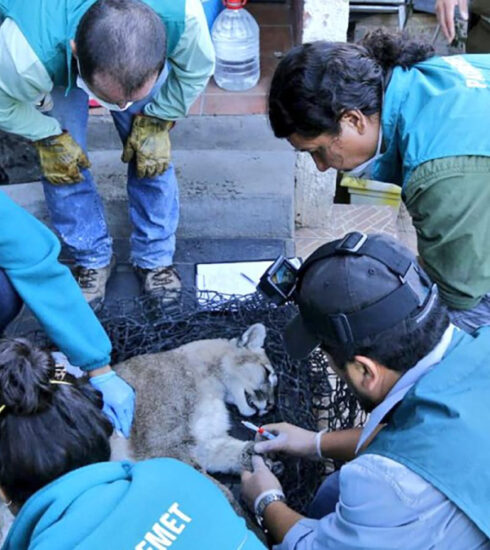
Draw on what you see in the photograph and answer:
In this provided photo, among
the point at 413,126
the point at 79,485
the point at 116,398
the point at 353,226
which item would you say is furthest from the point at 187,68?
the point at 79,485

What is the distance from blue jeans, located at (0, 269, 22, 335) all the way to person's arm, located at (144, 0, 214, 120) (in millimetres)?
1162

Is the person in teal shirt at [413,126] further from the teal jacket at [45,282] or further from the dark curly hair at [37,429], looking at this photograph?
the dark curly hair at [37,429]

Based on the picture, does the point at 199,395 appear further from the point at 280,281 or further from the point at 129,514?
the point at 129,514

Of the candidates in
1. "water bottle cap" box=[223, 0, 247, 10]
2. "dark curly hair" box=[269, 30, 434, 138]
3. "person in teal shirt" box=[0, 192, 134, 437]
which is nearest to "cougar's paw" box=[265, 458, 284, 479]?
"person in teal shirt" box=[0, 192, 134, 437]

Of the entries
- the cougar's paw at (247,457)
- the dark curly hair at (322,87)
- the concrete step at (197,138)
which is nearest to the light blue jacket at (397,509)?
the dark curly hair at (322,87)

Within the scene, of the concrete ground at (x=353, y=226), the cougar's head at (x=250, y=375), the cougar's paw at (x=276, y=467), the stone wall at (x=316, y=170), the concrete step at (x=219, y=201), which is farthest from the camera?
the concrete ground at (x=353, y=226)

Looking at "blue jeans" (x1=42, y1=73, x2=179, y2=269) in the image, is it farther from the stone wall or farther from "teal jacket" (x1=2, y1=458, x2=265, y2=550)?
"teal jacket" (x1=2, y1=458, x2=265, y2=550)

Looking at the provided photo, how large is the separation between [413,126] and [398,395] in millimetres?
948

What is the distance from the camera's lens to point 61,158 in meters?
3.29

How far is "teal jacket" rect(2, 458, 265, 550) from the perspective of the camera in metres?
1.48

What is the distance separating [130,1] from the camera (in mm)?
2656

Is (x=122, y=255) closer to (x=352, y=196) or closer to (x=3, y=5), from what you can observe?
(x=3, y=5)

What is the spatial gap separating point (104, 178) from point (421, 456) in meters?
3.01

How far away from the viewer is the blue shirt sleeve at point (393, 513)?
1619mm
